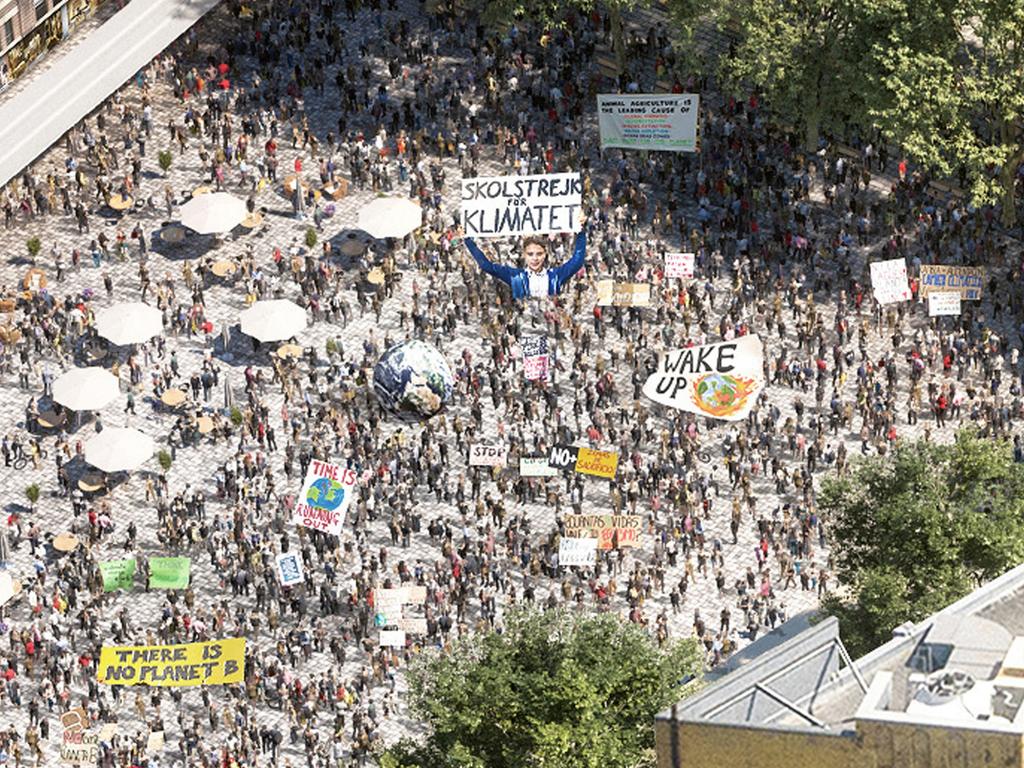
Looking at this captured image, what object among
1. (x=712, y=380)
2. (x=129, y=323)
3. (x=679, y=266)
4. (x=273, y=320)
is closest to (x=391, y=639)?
(x=712, y=380)

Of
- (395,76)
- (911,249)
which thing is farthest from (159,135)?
(911,249)

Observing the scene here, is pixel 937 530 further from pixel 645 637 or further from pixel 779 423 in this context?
pixel 779 423

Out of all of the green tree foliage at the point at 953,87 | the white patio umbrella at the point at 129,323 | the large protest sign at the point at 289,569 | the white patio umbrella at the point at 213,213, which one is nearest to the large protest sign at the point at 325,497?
the large protest sign at the point at 289,569

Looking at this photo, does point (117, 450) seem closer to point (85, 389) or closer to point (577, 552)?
point (85, 389)

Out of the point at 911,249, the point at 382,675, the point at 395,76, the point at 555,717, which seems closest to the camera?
the point at 555,717

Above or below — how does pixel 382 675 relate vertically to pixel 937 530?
below

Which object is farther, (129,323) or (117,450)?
(129,323)

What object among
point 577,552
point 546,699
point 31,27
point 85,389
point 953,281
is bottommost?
point 577,552
